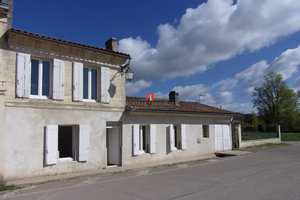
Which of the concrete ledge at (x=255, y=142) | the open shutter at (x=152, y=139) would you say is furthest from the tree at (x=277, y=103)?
the open shutter at (x=152, y=139)

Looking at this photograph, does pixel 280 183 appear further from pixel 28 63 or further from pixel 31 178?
pixel 28 63

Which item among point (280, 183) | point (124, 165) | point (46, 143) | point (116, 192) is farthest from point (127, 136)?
point (280, 183)

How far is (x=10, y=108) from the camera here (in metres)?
8.11

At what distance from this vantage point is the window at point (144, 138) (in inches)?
451

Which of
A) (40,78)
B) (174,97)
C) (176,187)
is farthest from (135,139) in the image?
(174,97)

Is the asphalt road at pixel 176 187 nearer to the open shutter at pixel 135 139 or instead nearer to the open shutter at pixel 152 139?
the open shutter at pixel 135 139

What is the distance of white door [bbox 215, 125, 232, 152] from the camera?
16247 mm

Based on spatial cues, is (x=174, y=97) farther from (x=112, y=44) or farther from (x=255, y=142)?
(x=255, y=142)

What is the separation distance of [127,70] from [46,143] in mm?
5101

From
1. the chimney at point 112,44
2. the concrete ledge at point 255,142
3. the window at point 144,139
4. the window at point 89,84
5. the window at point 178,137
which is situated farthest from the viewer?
the concrete ledge at point 255,142

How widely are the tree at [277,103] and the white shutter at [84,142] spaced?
3956cm

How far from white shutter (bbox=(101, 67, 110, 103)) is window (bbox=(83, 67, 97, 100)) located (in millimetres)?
380

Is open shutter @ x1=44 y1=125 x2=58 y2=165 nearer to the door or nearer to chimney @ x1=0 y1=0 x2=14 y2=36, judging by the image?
the door

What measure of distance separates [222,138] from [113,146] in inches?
351
